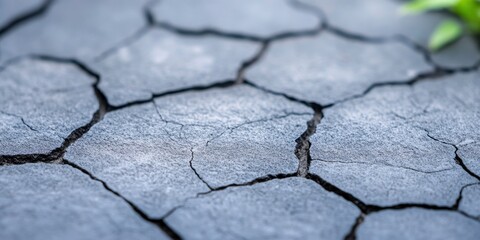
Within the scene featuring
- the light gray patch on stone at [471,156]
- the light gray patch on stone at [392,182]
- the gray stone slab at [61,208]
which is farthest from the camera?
the light gray patch on stone at [471,156]

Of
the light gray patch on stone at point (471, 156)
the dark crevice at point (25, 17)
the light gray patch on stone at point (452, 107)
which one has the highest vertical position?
the dark crevice at point (25, 17)

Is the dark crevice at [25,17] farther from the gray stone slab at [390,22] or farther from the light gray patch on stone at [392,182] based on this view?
the light gray patch on stone at [392,182]

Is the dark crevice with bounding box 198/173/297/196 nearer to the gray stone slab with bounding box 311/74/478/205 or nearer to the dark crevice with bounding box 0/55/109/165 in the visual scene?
the gray stone slab with bounding box 311/74/478/205

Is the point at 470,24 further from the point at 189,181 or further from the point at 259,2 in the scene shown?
the point at 189,181

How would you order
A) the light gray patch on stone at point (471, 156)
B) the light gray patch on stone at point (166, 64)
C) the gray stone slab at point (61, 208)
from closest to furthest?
the gray stone slab at point (61, 208)
the light gray patch on stone at point (471, 156)
the light gray patch on stone at point (166, 64)

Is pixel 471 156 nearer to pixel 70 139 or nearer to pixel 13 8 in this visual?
pixel 70 139

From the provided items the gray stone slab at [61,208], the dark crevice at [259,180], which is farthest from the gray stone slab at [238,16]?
the gray stone slab at [61,208]

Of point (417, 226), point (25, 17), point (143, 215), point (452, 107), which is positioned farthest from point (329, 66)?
point (25, 17)
